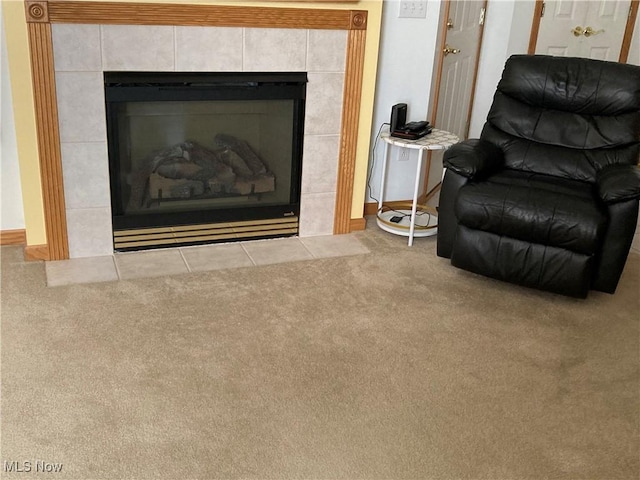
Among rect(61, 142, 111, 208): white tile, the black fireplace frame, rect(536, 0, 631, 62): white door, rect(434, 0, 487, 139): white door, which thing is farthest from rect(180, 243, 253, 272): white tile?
rect(536, 0, 631, 62): white door

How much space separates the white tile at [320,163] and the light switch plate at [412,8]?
2.46ft

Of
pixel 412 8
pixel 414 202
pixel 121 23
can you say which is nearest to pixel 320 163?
pixel 414 202

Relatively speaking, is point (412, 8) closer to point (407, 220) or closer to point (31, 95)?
point (407, 220)

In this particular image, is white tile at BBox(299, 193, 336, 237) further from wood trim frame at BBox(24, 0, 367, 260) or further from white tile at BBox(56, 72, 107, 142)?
white tile at BBox(56, 72, 107, 142)

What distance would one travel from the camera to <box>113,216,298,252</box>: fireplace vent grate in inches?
132

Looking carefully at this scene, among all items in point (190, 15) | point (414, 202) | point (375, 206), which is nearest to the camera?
point (190, 15)

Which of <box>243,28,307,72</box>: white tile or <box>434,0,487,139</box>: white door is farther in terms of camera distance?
<box>434,0,487,139</box>: white door

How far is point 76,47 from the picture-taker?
116 inches

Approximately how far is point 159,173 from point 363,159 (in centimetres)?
108

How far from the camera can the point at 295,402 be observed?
231 centimetres

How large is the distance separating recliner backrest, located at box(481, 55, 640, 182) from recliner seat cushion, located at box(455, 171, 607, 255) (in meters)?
0.27

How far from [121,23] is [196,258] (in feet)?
3.67

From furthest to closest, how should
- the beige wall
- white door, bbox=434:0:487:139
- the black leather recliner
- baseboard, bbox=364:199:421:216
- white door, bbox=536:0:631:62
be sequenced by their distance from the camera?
white door, bbox=536:0:631:62, white door, bbox=434:0:487:139, baseboard, bbox=364:199:421:216, the black leather recliner, the beige wall

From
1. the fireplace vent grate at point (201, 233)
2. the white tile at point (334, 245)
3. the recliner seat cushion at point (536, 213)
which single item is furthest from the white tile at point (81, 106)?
the recliner seat cushion at point (536, 213)
